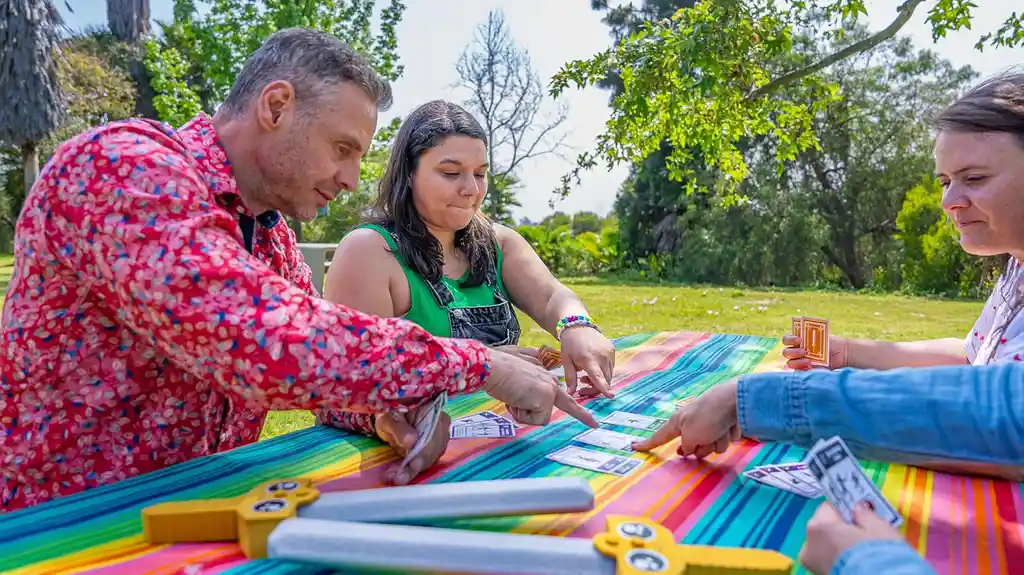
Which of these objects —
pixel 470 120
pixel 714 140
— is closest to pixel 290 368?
pixel 470 120

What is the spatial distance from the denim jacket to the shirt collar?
1157mm

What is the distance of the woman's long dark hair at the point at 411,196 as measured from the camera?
7.93ft

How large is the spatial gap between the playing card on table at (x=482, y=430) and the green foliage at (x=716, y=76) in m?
→ 2.93

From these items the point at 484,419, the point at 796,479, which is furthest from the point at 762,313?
the point at 796,479

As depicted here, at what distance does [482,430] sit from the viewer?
171 cm

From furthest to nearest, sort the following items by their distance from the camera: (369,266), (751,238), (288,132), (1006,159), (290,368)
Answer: (751,238) < (369,266) < (1006,159) < (288,132) < (290,368)

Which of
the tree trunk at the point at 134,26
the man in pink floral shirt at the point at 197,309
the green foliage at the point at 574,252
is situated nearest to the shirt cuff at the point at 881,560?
the man in pink floral shirt at the point at 197,309

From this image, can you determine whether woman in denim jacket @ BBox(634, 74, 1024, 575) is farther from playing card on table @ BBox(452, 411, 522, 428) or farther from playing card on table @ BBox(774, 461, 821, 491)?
playing card on table @ BBox(452, 411, 522, 428)

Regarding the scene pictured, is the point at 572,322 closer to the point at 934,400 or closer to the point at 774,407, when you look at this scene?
the point at 774,407

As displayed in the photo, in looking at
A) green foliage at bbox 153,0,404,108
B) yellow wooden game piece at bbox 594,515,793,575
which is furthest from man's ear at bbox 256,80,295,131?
green foliage at bbox 153,0,404,108

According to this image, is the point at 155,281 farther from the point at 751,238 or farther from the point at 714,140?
the point at 751,238

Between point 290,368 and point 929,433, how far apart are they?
1.02 m

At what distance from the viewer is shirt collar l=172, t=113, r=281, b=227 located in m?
1.33

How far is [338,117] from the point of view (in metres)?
1.44
